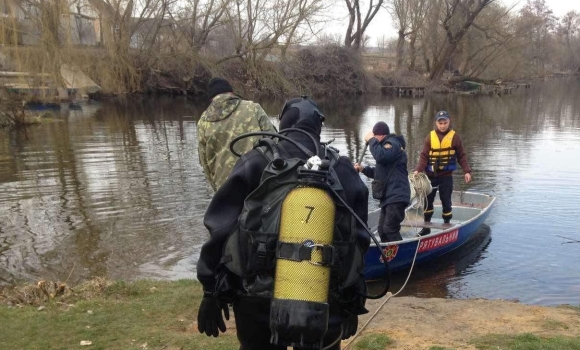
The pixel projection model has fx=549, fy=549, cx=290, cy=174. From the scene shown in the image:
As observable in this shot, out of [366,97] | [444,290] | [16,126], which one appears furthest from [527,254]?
[366,97]

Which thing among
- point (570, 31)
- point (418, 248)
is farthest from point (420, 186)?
point (570, 31)

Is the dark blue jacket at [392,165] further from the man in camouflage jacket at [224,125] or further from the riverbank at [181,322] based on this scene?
the man in camouflage jacket at [224,125]

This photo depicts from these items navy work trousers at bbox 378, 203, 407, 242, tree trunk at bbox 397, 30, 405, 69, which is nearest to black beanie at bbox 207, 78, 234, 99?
navy work trousers at bbox 378, 203, 407, 242

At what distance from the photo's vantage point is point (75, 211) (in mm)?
10539

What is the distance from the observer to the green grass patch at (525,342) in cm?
428

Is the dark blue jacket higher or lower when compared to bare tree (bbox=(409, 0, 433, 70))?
lower

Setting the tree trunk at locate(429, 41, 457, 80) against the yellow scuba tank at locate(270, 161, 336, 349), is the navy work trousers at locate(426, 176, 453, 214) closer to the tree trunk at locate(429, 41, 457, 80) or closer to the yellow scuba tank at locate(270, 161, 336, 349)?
the yellow scuba tank at locate(270, 161, 336, 349)

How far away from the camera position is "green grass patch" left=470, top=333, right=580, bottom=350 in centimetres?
428

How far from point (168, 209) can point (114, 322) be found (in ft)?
20.1

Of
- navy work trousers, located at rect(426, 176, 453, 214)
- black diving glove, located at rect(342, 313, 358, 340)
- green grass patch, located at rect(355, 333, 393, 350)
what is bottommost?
green grass patch, located at rect(355, 333, 393, 350)

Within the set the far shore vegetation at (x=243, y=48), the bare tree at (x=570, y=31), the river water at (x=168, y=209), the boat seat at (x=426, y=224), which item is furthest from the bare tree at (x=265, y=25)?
the bare tree at (x=570, y=31)

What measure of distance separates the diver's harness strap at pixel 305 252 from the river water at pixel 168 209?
5.60m

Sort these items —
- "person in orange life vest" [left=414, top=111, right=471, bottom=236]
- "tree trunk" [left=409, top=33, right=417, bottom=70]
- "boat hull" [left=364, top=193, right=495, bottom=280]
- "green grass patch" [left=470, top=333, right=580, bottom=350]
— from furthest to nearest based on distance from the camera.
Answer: "tree trunk" [left=409, top=33, right=417, bottom=70]
"person in orange life vest" [left=414, top=111, right=471, bottom=236]
"boat hull" [left=364, top=193, right=495, bottom=280]
"green grass patch" [left=470, top=333, right=580, bottom=350]

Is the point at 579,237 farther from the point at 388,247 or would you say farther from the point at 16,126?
the point at 16,126
